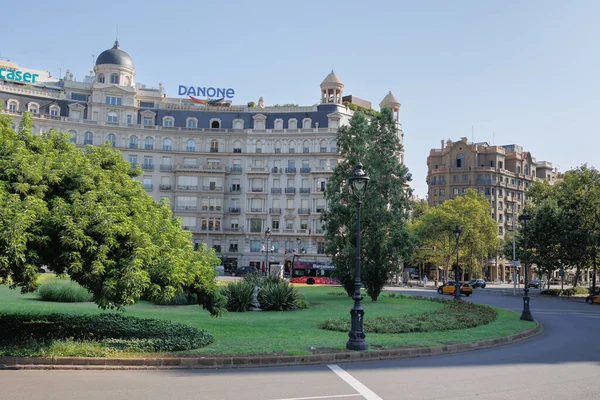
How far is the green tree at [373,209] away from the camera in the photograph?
35.8m

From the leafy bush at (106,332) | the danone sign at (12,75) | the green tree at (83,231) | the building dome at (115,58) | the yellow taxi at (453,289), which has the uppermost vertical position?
the building dome at (115,58)

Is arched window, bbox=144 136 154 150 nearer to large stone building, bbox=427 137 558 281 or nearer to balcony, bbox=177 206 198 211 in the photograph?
balcony, bbox=177 206 198 211

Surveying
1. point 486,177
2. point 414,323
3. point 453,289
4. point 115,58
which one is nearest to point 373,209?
point 414,323

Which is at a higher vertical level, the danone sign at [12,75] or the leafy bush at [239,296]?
the danone sign at [12,75]

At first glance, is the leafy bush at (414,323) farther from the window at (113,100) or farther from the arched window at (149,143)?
the window at (113,100)

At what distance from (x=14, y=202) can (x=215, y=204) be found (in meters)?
64.8

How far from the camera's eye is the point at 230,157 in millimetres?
78312

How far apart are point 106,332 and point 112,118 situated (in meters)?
63.9

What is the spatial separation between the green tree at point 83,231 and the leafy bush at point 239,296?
1191 centimetres

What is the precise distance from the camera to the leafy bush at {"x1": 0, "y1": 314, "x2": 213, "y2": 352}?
47.2ft

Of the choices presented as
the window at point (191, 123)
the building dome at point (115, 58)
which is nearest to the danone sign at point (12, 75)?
the building dome at point (115, 58)

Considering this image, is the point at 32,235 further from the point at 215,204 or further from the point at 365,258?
the point at 215,204

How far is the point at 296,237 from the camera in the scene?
76438mm

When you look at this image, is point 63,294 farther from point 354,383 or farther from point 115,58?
point 115,58
